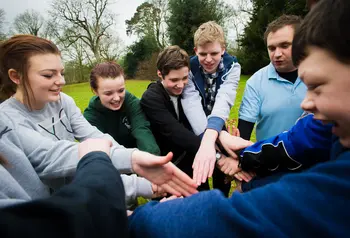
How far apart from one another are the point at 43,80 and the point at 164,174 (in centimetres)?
126

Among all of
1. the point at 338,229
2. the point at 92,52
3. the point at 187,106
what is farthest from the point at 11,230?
the point at 92,52

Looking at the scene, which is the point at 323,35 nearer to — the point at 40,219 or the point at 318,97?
the point at 318,97

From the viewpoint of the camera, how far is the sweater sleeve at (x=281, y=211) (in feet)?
2.04

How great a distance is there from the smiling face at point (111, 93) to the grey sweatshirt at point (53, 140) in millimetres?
554

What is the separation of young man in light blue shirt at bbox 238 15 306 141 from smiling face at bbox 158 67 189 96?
2.17ft

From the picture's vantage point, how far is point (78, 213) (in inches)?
23.9

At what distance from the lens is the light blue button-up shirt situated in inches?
95.7

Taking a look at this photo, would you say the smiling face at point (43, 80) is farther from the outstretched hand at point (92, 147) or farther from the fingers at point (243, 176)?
the fingers at point (243, 176)

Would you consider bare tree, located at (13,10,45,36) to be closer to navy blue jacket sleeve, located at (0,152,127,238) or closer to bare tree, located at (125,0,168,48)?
bare tree, located at (125,0,168,48)

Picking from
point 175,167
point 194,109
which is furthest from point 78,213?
point 194,109

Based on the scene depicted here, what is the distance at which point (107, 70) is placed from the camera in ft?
9.68

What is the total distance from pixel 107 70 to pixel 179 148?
1202mm

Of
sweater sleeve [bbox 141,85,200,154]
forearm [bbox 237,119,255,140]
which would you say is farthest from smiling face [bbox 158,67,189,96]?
forearm [bbox 237,119,255,140]

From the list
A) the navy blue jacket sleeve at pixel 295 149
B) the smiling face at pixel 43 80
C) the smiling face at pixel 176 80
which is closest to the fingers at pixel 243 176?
the navy blue jacket sleeve at pixel 295 149
